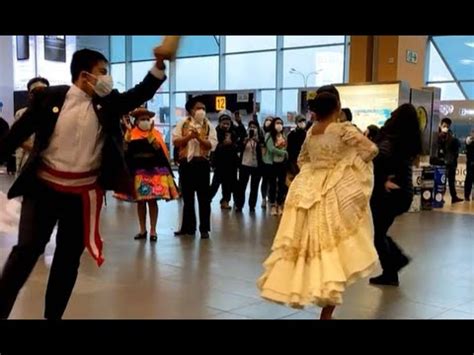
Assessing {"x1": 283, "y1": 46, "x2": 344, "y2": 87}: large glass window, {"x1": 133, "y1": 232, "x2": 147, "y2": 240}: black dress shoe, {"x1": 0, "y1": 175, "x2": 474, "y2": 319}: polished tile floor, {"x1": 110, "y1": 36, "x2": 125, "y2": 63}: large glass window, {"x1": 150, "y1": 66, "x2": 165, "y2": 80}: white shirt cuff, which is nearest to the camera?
{"x1": 150, "y1": 66, "x2": 165, "y2": 80}: white shirt cuff

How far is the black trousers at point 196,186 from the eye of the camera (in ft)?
20.1

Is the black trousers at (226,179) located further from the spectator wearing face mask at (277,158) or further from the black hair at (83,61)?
the black hair at (83,61)

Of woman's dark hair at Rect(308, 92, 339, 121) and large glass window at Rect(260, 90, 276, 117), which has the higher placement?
large glass window at Rect(260, 90, 276, 117)

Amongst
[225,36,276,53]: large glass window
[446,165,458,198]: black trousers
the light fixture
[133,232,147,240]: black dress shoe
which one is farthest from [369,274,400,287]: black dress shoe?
[225,36,276,53]: large glass window

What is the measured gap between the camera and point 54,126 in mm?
2842

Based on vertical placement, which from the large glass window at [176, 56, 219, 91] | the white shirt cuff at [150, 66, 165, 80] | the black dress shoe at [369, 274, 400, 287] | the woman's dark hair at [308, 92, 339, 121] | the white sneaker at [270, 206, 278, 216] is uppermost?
the large glass window at [176, 56, 219, 91]

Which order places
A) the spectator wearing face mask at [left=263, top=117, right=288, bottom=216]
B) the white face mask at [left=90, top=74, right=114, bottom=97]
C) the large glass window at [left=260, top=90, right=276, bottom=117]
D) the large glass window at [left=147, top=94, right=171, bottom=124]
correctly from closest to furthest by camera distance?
the white face mask at [left=90, top=74, right=114, bottom=97] < the spectator wearing face mask at [left=263, top=117, right=288, bottom=216] < the large glass window at [left=260, top=90, right=276, bottom=117] < the large glass window at [left=147, top=94, right=171, bottom=124]

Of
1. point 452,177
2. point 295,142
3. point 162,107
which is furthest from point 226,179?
point 162,107

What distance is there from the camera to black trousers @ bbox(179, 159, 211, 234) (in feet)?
20.1

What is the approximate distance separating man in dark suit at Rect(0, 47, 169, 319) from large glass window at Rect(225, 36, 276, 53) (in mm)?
15195

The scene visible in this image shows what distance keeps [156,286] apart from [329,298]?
1534mm

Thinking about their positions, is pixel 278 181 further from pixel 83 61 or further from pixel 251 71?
pixel 251 71

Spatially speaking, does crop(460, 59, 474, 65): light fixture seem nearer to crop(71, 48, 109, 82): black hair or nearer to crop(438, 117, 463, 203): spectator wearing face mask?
crop(438, 117, 463, 203): spectator wearing face mask
